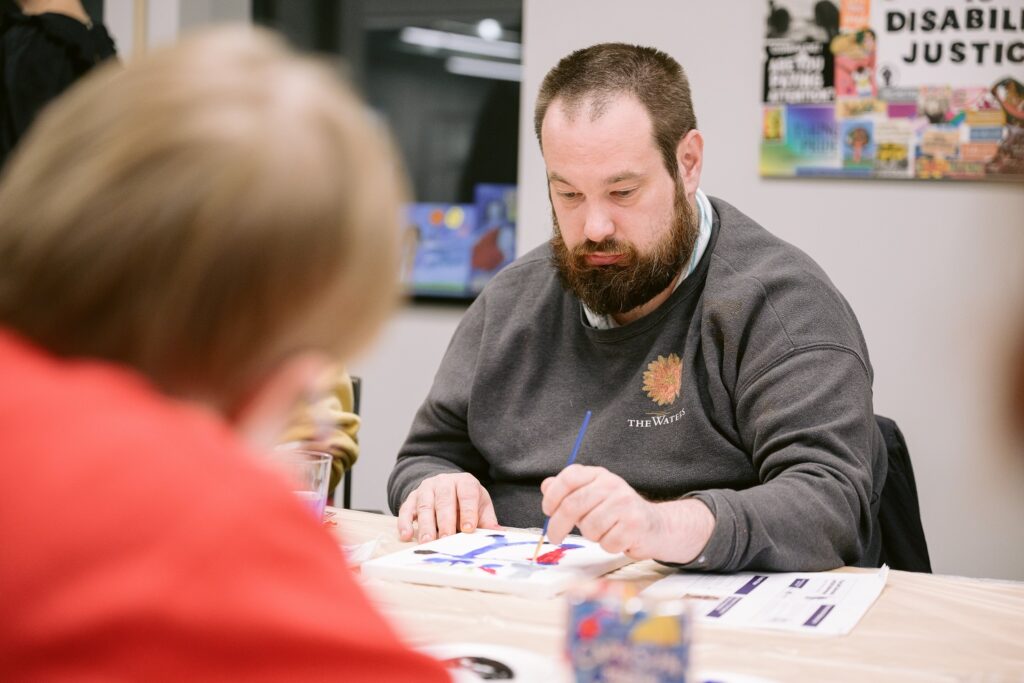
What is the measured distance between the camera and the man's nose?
191 centimetres

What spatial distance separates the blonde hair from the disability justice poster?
254cm

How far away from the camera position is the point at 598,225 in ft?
6.28

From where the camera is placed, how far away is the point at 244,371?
2.02ft

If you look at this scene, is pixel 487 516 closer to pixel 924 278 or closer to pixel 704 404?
pixel 704 404

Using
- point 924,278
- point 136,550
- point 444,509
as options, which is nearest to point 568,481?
point 444,509

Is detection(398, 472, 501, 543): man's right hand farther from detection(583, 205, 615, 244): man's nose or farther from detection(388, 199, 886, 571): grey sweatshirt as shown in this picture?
detection(583, 205, 615, 244): man's nose

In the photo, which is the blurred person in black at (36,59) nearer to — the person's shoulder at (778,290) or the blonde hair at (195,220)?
the person's shoulder at (778,290)

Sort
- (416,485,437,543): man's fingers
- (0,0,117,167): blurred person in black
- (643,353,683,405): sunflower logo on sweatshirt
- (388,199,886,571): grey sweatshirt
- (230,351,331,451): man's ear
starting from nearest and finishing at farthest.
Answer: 1. (230,351,331,451): man's ear
2. (388,199,886,571): grey sweatshirt
3. (416,485,437,543): man's fingers
4. (643,353,683,405): sunflower logo on sweatshirt
5. (0,0,117,167): blurred person in black

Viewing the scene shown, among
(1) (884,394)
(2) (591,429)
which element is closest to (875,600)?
(2) (591,429)

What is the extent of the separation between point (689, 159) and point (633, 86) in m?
0.18

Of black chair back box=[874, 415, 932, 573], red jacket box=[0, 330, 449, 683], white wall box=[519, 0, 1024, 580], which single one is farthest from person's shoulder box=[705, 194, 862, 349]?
red jacket box=[0, 330, 449, 683]

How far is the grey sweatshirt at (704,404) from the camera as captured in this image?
1513mm

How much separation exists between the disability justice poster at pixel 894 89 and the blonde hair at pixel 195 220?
8.33 ft

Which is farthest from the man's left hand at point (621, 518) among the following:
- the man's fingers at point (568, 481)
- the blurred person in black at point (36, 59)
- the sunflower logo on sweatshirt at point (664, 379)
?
the blurred person in black at point (36, 59)
